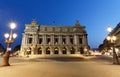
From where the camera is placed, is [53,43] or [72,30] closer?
[53,43]

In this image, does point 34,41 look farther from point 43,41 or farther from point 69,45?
point 69,45

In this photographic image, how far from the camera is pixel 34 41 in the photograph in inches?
2972

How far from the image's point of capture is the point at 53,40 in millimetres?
77500

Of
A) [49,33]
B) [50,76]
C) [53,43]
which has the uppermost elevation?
[49,33]

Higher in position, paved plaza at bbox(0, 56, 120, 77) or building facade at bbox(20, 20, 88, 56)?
building facade at bbox(20, 20, 88, 56)

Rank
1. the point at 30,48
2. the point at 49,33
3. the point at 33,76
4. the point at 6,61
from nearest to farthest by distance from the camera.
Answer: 1. the point at 33,76
2. the point at 6,61
3. the point at 30,48
4. the point at 49,33

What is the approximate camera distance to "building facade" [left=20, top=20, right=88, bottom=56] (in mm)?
74250

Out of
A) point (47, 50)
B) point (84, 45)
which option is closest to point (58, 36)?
point (47, 50)

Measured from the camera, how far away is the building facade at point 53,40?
74.2 metres

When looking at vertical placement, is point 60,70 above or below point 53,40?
below

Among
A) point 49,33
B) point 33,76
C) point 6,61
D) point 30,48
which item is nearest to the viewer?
point 33,76

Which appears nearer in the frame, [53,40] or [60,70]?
[60,70]

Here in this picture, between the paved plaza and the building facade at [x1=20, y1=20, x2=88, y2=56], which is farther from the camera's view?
the building facade at [x1=20, y1=20, x2=88, y2=56]

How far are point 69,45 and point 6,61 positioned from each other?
196 feet
